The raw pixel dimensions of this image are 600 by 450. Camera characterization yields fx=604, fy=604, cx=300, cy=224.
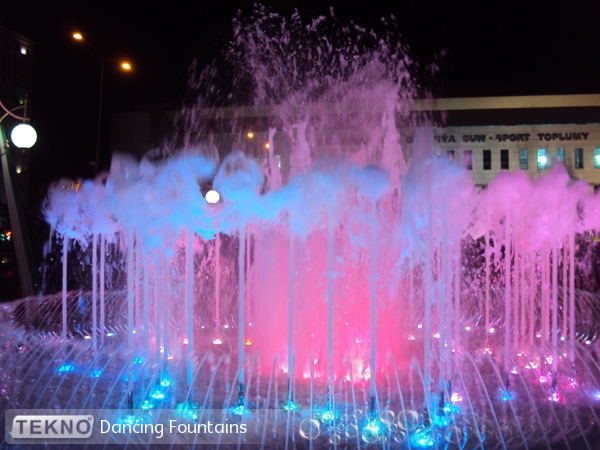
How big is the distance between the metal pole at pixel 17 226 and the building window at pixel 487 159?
43.5 m

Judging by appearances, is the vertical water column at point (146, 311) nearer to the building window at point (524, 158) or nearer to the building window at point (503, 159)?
the building window at point (503, 159)

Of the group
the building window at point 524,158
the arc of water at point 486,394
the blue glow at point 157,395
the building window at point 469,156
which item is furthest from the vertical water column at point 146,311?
the building window at point 524,158

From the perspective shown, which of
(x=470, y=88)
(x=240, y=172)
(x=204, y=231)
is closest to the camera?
(x=240, y=172)

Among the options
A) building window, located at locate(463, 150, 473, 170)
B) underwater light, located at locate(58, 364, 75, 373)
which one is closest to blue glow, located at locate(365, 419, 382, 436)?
underwater light, located at locate(58, 364, 75, 373)

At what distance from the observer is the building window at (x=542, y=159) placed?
47.9m

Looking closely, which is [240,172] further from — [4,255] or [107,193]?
[4,255]

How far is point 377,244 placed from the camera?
9.61 meters

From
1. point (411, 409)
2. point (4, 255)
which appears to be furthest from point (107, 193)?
point (4, 255)

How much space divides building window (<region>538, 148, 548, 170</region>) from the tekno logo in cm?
4774

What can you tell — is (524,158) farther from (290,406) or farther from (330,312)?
(290,406)

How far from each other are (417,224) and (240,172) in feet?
9.64

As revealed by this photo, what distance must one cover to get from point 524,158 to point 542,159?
1.39 meters

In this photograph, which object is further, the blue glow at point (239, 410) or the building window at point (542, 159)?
the building window at point (542, 159)

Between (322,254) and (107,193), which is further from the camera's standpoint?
(107,193)
